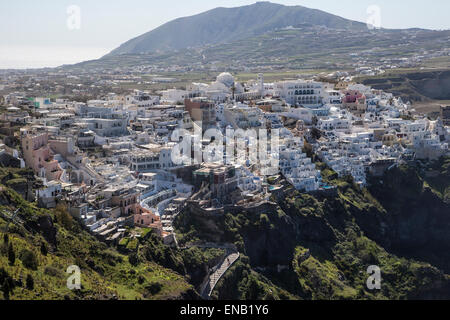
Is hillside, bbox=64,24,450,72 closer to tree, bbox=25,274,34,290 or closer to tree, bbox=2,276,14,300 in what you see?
tree, bbox=25,274,34,290

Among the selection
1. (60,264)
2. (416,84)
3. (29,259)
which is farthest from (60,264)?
(416,84)

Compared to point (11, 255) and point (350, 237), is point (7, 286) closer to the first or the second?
point (11, 255)

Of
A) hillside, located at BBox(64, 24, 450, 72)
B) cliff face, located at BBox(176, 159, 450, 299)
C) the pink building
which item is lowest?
cliff face, located at BBox(176, 159, 450, 299)

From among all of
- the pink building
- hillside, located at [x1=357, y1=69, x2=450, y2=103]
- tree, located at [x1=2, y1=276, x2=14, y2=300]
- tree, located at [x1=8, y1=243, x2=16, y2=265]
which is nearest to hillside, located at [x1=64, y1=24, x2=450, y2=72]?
hillside, located at [x1=357, y1=69, x2=450, y2=103]

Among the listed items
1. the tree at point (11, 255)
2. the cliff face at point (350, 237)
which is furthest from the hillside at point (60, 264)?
the cliff face at point (350, 237)

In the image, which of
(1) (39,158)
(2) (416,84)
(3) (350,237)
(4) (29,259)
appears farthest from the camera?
(2) (416,84)

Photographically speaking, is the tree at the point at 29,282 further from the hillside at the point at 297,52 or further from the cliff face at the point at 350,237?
the hillside at the point at 297,52

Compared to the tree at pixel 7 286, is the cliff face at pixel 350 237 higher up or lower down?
lower down
